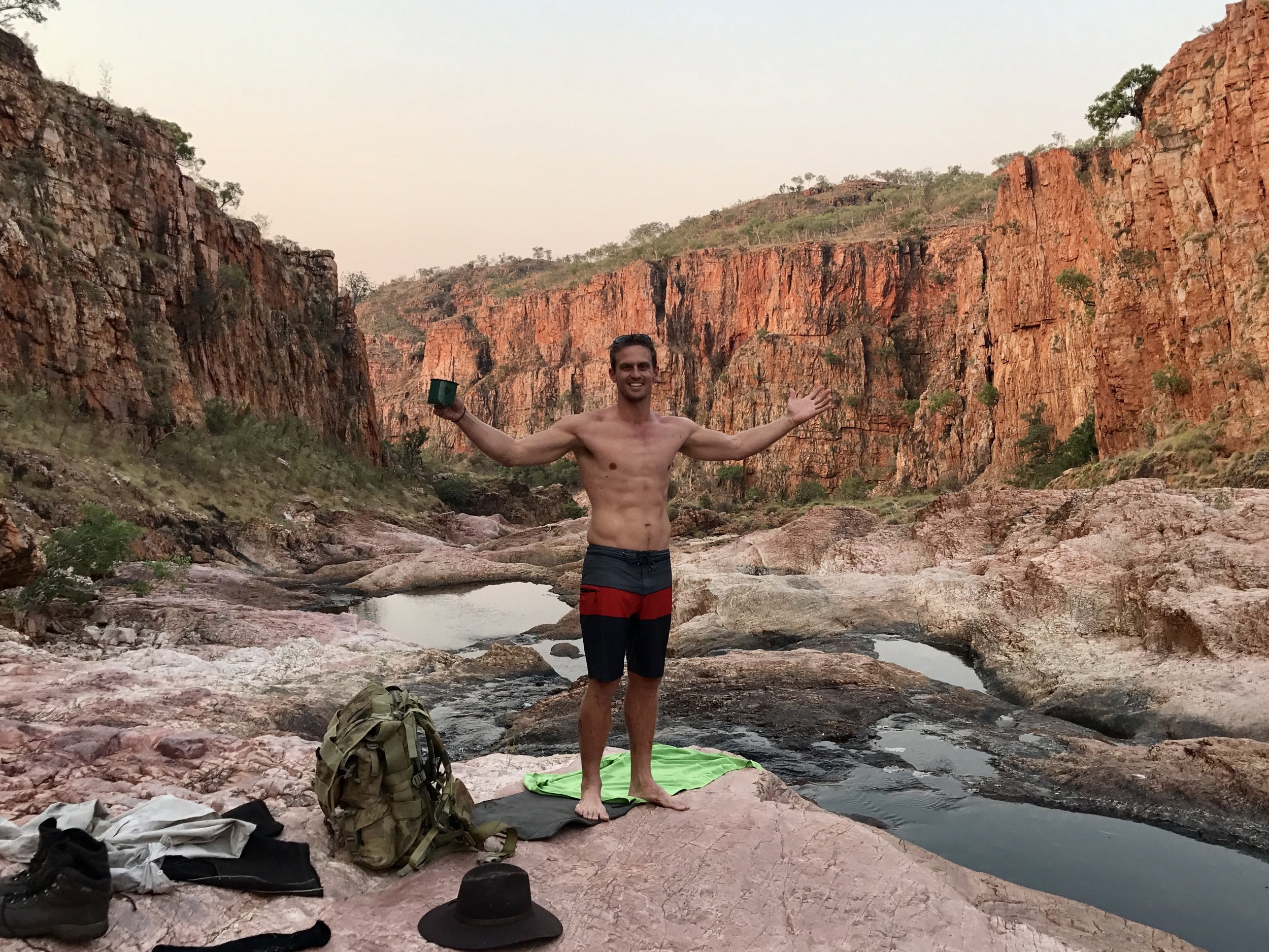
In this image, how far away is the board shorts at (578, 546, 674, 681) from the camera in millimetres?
3539

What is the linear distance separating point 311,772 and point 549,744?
259 centimetres

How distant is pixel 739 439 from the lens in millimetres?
4016

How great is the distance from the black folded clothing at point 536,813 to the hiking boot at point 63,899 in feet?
4.11

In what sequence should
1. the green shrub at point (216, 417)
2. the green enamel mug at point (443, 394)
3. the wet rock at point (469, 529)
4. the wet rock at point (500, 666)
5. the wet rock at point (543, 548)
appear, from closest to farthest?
the green enamel mug at point (443, 394) → the wet rock at point (500, 666) → the wet rock at point (543, 548) → the green shrub at point (216, 417) → the wet rock at point (469, 529)

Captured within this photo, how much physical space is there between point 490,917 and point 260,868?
826mm

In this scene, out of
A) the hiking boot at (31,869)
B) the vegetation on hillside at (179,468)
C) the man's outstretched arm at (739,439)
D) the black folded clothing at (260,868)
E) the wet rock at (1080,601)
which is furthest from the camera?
the vegetation on hillside at (179,468)

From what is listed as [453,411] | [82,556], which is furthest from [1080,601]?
[82,556]

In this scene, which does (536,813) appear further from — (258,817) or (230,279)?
(230,279)

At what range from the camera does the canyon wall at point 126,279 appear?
19.1 m

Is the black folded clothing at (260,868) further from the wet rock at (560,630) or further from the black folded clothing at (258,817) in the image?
the wet rock at (560,630)

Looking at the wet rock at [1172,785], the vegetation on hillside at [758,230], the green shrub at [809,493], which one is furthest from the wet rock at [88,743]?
the vegetation on hillside at [758,230]

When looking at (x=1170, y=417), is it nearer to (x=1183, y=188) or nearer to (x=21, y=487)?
(x=1183, y=188)

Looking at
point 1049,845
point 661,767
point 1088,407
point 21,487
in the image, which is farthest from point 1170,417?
point 21,487

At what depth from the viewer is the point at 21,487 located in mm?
→ 13773
